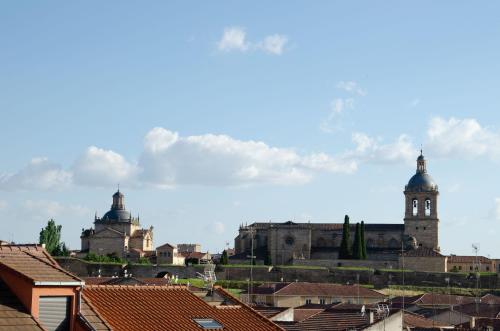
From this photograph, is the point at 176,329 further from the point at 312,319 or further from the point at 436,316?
the point at 436,316

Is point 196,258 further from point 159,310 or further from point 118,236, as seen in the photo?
point 159,310

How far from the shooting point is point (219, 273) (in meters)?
98.3

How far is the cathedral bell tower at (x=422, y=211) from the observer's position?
347ft

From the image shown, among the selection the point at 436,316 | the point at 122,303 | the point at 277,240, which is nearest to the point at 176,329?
the point at 122,303

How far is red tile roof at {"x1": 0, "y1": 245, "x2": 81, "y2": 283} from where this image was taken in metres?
11.3

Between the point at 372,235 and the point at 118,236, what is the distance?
28.7m

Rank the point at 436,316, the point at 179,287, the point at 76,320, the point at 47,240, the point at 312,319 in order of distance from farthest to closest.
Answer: the point at 47,240 → the point at 436,316 → the point at 312,319 → the point at 179,287 → the point at 76,320

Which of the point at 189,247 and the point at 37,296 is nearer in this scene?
the point at 37,296

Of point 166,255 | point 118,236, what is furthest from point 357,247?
point 118,236

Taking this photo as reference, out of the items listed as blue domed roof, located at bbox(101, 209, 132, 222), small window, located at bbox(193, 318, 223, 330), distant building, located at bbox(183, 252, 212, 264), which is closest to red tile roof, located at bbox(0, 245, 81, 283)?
small window, located at bbox(193, 318, 223, 330)

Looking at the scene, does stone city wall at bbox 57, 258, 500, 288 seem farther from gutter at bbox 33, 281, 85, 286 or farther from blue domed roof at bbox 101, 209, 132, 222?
gutter at bbox 33, 281, 85, 286

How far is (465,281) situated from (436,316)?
49703 millimetres

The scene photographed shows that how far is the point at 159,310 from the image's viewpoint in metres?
13.6

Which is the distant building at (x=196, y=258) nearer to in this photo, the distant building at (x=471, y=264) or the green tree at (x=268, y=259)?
the green tree at (x=268, y=259)
